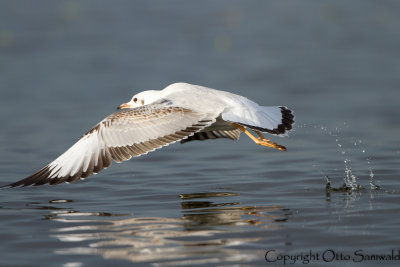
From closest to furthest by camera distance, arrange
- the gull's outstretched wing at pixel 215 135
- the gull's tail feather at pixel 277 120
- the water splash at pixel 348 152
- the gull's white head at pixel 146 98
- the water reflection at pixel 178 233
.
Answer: the water reflection at pixel 178 233 < the gull's tail feather at pixel 277 120 < the water splash at pixel 348 152 < the gull's white head at pixel 146 98 < the gull's outstretched wing at pixel 215 135

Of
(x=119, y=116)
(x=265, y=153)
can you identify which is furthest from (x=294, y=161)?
(x=119, y=116)

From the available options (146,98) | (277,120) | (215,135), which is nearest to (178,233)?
(277,120)

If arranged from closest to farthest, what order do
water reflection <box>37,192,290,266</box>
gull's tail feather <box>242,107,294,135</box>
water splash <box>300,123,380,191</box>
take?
1. water reflection <box>37,192,290,266</box>
2. gull's tail feather <box>242,107,294,135</box>
3. water splash <box>300,123,380,191</box>

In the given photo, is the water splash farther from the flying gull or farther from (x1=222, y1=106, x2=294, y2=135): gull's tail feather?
the flying gull

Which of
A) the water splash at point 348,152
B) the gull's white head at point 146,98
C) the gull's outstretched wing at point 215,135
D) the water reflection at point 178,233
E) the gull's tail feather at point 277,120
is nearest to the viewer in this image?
the water reflection at point 178,233

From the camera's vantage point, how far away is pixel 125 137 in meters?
8.28

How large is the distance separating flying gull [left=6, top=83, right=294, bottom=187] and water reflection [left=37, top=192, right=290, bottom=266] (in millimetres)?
658

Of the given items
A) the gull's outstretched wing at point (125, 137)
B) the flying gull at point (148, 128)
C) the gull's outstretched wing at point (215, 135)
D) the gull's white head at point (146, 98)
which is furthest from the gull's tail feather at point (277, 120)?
the gull's white head at point (146, 98)

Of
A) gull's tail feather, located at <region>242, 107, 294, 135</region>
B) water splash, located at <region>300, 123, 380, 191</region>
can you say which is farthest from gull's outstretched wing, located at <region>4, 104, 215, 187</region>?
water splash, located at <region>300, 123, 380, 191</region>

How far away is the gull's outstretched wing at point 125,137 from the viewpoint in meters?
8.19

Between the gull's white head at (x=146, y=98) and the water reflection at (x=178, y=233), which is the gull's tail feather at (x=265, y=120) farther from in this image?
the gull's white head at (x=146, y=98)

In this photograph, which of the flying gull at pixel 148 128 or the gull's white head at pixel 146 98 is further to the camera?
the gull's white head at pixel 146 98

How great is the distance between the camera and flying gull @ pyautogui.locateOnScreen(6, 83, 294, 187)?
26.9ft

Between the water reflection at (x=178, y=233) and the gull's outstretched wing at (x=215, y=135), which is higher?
the gull's outstretched wing at (x=215, y=135)
